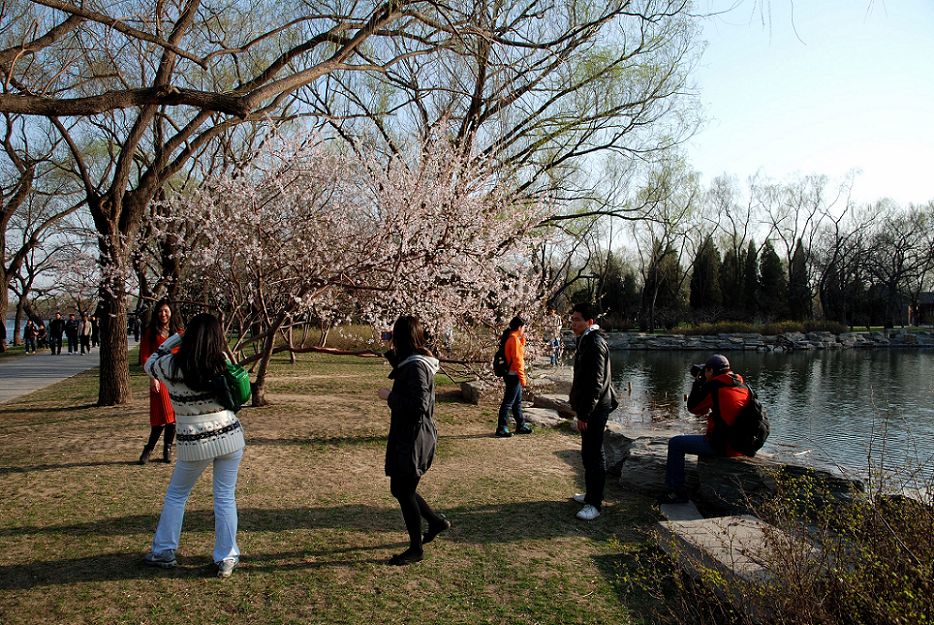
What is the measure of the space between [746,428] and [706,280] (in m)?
46.7

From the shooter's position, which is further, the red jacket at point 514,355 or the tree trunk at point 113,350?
the tree trunk at point 113,350

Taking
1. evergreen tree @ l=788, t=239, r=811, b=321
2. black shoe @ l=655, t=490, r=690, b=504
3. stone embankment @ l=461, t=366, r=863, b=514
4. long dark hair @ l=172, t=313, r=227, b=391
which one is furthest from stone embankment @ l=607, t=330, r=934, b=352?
long dark hair @ l=172, t=313, r=227, b=391

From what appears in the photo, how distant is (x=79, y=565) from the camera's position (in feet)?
13.7

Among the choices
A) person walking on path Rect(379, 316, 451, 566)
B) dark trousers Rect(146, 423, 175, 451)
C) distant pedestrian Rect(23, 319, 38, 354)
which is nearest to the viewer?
person walking on path Rect(379, 316, 451, 566)

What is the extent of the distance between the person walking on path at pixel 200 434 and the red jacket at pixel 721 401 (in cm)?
388

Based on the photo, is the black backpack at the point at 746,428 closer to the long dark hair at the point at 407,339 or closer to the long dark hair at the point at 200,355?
the long dark hair at the point at 407,339

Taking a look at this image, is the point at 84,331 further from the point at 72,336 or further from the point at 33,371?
the point at 33,371

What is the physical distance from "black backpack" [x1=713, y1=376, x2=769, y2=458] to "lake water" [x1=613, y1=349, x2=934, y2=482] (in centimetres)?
93

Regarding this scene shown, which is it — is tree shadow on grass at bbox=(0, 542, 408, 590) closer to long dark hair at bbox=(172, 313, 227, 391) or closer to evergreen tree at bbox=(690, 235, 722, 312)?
long dark hair at bbox=(172, 313, 227, 391)

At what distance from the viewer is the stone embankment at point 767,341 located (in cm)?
3850

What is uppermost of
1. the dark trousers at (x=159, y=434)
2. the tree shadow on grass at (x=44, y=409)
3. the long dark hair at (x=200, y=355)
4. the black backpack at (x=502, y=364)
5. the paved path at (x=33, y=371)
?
the long dark hair at (x=200, y=355)

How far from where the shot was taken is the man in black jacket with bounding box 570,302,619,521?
540 centimetres

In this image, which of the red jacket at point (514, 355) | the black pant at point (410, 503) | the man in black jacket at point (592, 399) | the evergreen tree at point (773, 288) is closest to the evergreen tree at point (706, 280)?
the evergreen tree at point (773, 288)

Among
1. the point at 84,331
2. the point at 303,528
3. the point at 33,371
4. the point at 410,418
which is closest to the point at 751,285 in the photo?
the point at 84,331
